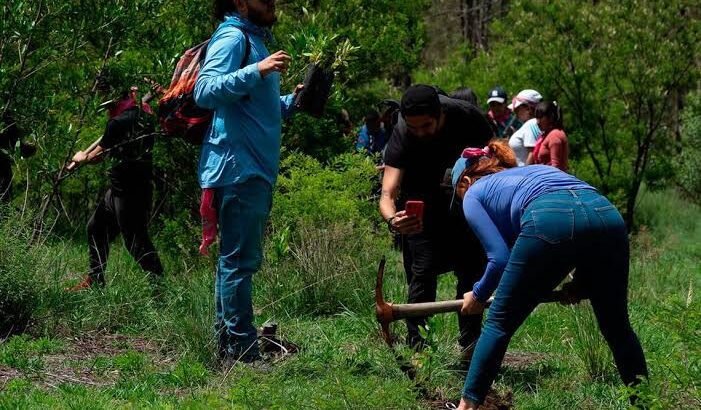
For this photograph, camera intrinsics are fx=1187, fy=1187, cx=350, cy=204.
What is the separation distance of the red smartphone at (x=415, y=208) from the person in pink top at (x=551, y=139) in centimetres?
440

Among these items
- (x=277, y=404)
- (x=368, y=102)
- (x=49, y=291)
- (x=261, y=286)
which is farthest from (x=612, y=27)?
(x=277, y=404)

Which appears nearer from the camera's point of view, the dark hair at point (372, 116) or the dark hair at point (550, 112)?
the dark hair at point (550, 112)

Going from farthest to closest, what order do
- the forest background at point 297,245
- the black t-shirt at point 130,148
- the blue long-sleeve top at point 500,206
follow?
the black t-shirt at point 130,148
the forest background at point 297,245
the blue long-sleeve top at point 500,206

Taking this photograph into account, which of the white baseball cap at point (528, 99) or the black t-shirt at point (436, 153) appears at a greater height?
the black t-shirt at point (436, 153)

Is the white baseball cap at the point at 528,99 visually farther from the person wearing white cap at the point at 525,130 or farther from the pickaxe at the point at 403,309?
the pickaxe at the point at 403,309

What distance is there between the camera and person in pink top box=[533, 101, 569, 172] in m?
10.2

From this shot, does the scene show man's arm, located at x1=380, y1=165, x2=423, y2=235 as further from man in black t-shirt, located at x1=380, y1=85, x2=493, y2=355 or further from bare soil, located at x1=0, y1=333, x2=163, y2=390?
bare soil, located at x1=0, y1=333, x2=163, y2=390

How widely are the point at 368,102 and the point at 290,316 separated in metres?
7.67

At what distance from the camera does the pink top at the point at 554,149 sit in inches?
401

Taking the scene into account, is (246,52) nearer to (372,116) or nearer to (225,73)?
(225,73)

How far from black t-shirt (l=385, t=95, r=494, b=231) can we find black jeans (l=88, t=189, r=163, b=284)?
9.26 ft

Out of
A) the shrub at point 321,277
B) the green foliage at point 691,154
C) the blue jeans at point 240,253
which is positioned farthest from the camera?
the green foliage at point 691,154

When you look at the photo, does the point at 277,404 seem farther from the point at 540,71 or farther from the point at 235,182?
the point at 540,71

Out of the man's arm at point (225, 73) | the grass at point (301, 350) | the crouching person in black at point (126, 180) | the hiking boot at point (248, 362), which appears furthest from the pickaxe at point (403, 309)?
the crouching person in black at point (126, 180)
